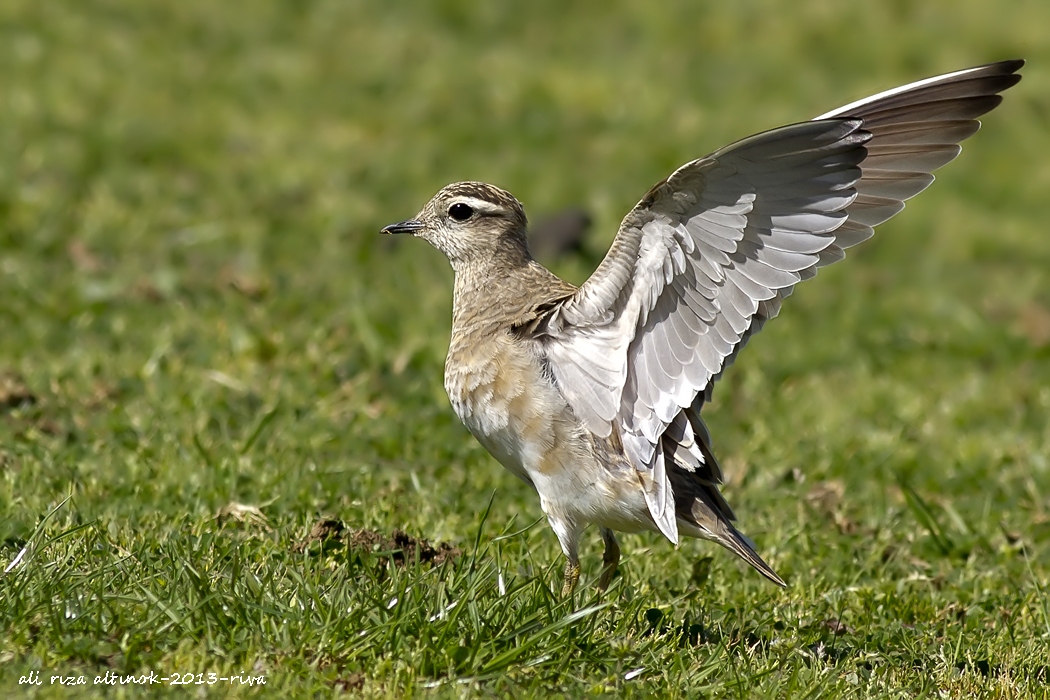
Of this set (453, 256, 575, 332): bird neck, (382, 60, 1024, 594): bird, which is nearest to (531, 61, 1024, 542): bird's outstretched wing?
(382, 60, 1024, 594): bird

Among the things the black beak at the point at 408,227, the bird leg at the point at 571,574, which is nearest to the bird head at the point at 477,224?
the black beak at the point at 408,227

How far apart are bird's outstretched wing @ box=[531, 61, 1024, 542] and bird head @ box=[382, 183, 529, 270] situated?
92 centimetres

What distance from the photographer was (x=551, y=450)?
229 inches

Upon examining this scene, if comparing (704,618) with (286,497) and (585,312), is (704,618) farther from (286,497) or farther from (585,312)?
(286,497)

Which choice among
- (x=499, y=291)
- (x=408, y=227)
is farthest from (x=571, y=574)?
(x=408, y=227)

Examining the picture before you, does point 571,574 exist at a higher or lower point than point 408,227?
lower

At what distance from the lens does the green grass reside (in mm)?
4941

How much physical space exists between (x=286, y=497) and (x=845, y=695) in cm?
288

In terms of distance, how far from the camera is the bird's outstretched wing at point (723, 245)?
Result: 5.17m

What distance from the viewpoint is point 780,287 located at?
209 inches

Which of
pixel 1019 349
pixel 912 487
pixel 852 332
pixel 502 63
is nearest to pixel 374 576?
pixel 912 487

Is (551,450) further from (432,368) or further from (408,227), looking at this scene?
(432,368)

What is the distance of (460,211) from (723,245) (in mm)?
1893

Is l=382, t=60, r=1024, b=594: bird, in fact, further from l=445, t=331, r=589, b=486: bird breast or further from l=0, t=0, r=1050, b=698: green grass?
l=0, t=0, r=1050, b=698: green grass
